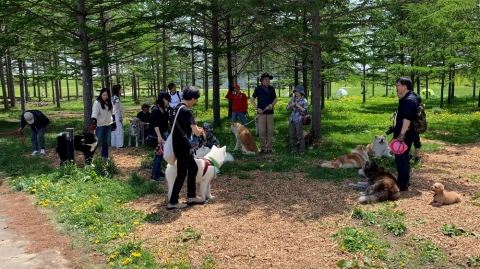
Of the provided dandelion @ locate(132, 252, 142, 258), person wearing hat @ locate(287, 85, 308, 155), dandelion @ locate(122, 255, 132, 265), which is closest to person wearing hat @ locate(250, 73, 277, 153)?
person wearing hat @ locate(287, 85, 308, 155)

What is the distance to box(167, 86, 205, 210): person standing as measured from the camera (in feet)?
17.3

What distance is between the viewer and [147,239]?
4531 mm

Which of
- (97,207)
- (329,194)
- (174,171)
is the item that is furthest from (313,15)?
(97,207)

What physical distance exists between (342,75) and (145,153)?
42.1 ft

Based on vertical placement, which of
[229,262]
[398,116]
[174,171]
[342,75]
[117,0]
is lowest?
[229,262]

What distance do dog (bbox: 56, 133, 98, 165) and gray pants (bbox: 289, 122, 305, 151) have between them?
4.47m

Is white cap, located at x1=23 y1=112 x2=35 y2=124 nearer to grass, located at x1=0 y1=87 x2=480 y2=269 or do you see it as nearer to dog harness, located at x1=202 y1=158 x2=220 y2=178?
Result: grass, located at x1=0 y1=87 x2=480 y2=269

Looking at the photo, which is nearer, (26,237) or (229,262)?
(229,262)

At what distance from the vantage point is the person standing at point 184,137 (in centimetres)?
527

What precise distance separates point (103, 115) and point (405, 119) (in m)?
6.00

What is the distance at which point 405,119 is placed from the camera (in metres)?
5.69

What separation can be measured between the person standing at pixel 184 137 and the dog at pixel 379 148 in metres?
4.66

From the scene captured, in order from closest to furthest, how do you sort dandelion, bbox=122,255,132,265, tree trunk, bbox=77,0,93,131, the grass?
1. dandelion, bbox=122,255,132,265
2. the grass
3. tree trunk, bbox=77,0,93,131

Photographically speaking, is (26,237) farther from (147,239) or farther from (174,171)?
(174,171)
